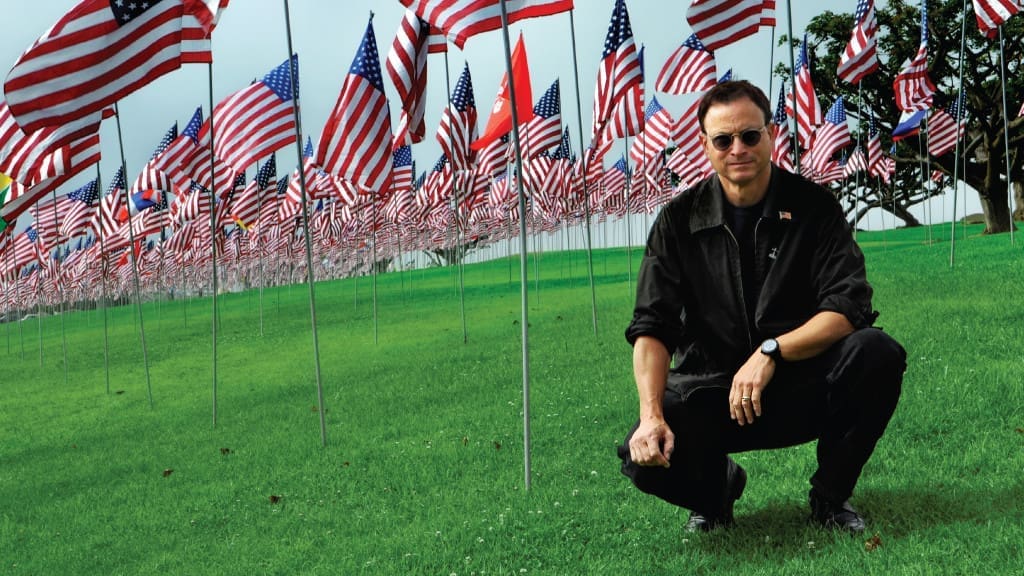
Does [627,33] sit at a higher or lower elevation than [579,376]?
higher

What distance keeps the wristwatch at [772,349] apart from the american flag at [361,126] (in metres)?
8.36

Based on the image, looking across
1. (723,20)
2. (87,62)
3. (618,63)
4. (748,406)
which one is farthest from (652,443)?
(618,63)

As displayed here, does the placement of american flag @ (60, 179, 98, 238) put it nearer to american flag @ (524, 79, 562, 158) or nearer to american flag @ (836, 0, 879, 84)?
american flag @ (524, 79, 562, 158)

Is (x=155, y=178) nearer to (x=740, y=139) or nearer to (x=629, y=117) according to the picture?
(x=629, y=117)

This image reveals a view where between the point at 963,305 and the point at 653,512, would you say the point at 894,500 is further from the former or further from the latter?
the point at 963,305

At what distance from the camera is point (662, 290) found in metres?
4.34

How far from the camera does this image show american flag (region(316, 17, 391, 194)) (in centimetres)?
1160

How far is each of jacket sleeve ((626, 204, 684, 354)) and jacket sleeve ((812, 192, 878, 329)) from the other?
635 mm

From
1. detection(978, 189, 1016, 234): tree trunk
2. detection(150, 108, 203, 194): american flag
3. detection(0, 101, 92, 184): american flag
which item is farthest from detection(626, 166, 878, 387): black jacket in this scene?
detection(978, 189, 1016, 234): tree trunk

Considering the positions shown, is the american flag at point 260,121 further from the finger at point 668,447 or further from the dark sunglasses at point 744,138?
the finger at point 668,447

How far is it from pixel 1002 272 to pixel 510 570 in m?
15.6

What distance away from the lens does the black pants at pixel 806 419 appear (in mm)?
4027

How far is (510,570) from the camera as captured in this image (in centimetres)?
507

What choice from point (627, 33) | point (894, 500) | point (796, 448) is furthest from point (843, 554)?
point (627, 33)
